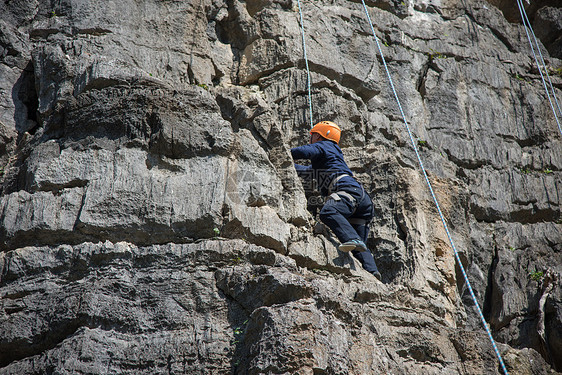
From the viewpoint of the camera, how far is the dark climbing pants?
9039 mm

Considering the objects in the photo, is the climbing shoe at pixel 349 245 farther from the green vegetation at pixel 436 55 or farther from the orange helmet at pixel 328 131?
the green vegetation at pixel 436 55

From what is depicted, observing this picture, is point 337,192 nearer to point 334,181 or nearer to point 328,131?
point 334,181

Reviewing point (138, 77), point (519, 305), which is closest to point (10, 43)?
point (138, 77)

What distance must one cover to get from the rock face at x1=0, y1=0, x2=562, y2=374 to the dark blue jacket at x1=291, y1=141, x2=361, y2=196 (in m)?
0.33

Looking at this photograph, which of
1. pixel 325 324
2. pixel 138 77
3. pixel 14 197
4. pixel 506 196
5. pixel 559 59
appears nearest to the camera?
pixel 325 324

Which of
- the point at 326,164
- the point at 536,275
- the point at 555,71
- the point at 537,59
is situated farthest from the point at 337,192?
the point at 555,71

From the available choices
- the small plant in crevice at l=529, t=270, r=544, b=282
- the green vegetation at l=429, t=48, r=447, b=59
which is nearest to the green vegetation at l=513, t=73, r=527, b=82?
the green vegetation at l=429, t=48, r=447, b=59

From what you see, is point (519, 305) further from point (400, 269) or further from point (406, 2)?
point (406, 2)

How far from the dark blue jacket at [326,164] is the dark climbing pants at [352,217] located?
0.16 meters

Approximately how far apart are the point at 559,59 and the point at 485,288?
7.43 meters

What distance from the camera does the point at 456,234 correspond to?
1107 cm

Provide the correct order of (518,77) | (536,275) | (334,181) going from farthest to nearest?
(518,77) → (536,275) → (334,181)

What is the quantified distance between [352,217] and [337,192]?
1.72ft

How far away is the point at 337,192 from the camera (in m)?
9.36
